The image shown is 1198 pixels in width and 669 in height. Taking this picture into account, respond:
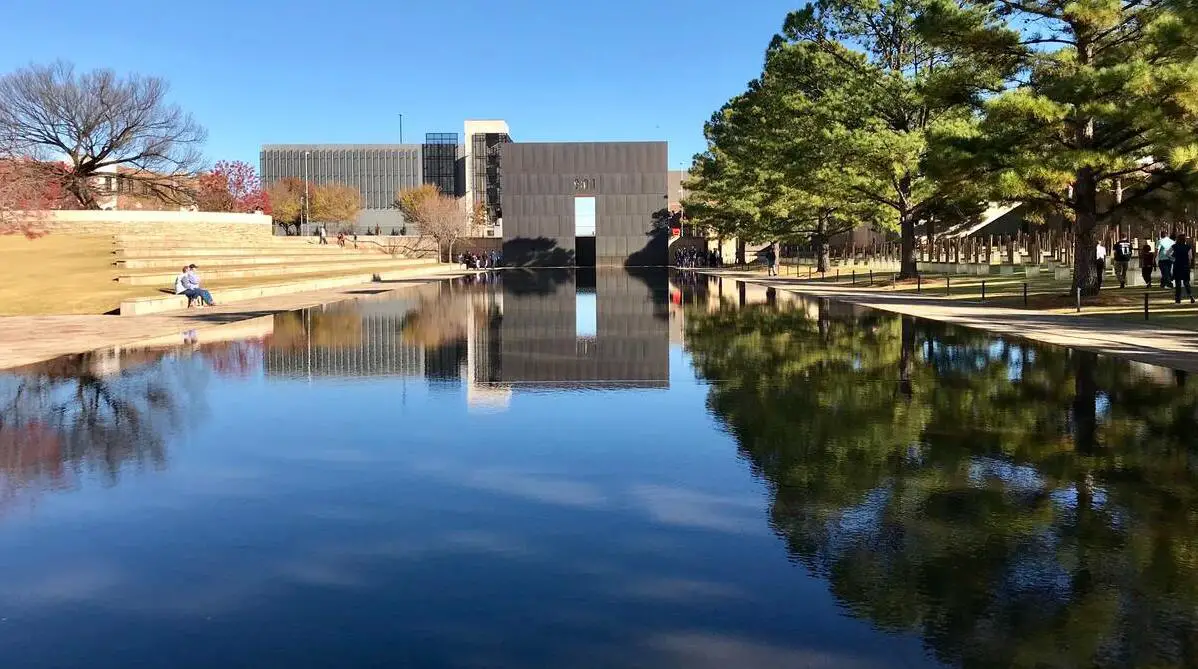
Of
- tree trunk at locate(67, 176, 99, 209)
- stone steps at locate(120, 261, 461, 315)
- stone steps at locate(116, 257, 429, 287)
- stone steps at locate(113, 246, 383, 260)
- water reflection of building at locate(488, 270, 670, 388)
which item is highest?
tree trunk at locate(67, 176, 99, 209)

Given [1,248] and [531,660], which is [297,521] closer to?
[531,660]

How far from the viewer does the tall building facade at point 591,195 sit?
106375 mm

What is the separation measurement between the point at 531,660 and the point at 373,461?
4.80 metres

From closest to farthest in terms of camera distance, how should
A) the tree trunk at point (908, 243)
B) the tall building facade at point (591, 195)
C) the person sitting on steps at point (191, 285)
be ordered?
1. the person sitting on steps at point (191, 285)
2. the tree trunk at point (908, 243)
3. the tall building facade at point (591, 195)

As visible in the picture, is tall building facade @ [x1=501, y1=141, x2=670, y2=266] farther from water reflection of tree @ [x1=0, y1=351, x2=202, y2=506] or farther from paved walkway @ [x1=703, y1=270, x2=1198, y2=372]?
water reflection of tree @ [x1=0, y1=351, x2=202, y2=506]

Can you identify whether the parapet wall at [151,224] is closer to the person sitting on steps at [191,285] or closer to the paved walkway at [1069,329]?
the person sitting on steps at [191,285]

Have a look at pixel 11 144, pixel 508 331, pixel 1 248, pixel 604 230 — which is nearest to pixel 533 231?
pixel 604 230

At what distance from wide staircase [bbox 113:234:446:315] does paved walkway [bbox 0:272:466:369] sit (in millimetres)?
1990

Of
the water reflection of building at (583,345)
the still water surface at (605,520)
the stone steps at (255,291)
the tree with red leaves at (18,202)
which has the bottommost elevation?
the still water surface at (605,520)

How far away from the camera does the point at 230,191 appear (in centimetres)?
8256

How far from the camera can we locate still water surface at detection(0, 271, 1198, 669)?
15.3 ft

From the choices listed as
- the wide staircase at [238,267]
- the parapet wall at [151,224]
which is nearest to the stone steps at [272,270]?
the wide staircase at [238,267]

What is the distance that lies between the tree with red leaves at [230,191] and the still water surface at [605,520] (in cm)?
6606

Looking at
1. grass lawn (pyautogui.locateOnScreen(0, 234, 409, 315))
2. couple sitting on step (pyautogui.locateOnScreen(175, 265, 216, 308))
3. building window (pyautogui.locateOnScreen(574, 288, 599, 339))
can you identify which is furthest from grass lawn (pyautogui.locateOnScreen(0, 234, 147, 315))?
building window (pyautogui.locateOnScreen(574, 288, 599, 339))
